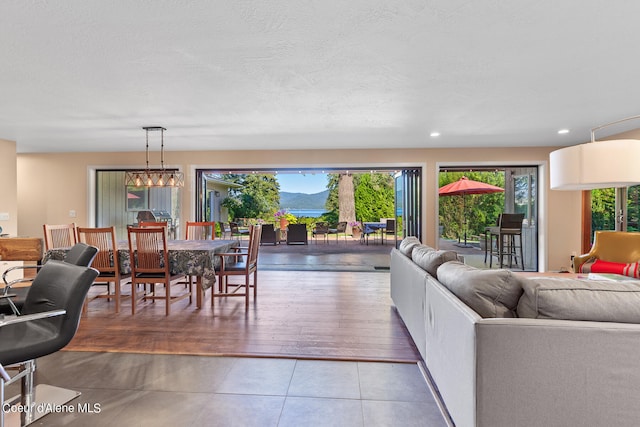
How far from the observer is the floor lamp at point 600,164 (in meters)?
2.32

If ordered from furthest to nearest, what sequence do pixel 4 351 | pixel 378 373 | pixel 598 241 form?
pixel 598 241 < pixel 378 373 < pixel 4 351

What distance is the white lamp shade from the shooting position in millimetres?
2322

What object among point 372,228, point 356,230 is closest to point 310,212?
point 356,230

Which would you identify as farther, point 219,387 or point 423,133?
point 423,133

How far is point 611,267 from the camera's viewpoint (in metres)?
3.95

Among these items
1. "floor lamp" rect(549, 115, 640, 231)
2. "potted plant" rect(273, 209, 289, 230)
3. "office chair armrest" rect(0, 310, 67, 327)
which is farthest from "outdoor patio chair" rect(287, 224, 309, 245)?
"office chair armrest" rect(0, 310, 67, 327)

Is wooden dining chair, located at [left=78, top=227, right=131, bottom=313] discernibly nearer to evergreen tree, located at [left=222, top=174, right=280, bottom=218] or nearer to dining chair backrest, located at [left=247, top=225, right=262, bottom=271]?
dining chair backrest, located at [left=247, top=225, right=262, bottom=271]

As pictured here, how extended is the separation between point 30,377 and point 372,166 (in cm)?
545

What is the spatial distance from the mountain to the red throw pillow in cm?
1219

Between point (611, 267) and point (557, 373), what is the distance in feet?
12.1

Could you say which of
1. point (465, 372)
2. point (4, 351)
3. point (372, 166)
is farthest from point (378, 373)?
point (372, 166)

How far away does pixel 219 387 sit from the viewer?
7.07ft

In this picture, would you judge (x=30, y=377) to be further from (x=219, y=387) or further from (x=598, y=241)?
(x=598, y=241)

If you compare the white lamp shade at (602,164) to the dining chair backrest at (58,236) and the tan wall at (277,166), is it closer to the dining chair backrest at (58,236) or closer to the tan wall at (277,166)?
the tan wall at (277,166)
